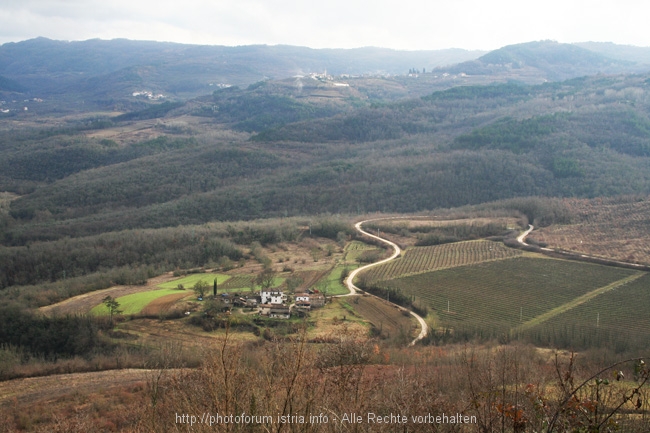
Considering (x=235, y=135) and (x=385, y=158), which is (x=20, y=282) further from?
(x=235, y=135)

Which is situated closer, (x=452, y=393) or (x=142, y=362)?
(x=452, y=393)

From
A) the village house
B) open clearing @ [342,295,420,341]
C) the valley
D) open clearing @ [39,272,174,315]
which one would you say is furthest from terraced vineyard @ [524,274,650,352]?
open clearing @ [39,272,174,315]

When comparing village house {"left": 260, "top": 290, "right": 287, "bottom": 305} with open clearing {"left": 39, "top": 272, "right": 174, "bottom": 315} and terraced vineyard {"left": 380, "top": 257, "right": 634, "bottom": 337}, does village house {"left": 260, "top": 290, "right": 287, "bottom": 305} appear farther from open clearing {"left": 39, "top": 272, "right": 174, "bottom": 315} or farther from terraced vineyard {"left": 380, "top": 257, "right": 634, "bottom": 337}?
open clearing {"left": 39, "top": 272, "right": 174, "bottom": 315}

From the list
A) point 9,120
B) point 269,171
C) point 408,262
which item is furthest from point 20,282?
point 9,120

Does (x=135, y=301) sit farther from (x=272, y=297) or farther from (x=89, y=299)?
(x=272, y=297)

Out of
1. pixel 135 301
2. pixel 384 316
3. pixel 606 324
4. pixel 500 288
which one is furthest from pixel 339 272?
pixel 606 324

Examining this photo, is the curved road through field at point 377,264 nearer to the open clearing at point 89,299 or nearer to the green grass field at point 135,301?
the green grass field at point 135,301
